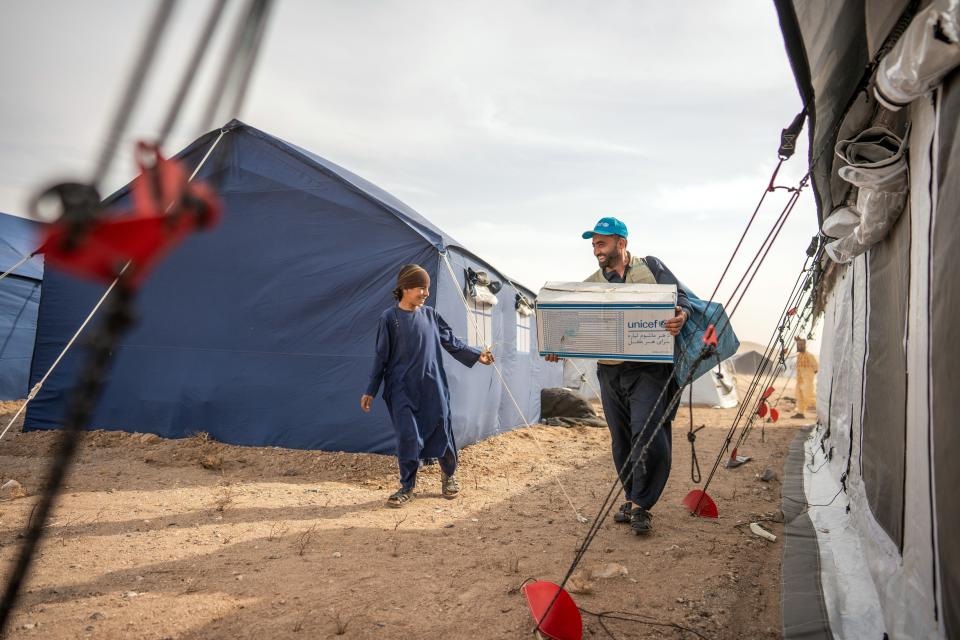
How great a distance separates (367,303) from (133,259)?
4741mm

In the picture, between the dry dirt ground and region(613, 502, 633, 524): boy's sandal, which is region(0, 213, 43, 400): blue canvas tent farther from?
region(613, 502, 633, 524): boy's sandal

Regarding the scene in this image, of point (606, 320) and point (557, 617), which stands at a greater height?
point (606, 320)

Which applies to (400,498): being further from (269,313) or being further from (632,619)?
(269,313)

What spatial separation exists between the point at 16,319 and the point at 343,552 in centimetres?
823

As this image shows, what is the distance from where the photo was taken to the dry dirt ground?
2.25m

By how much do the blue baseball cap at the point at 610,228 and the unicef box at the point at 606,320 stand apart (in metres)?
0.35

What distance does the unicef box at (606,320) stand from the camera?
10.3ft

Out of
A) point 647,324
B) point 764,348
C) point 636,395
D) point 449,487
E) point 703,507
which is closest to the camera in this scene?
point 647,324

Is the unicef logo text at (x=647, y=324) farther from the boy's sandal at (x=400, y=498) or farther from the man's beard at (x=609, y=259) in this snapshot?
the boy's sandal at (x=400, y=498)

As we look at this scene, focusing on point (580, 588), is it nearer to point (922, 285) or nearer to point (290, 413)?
point (922, 285)

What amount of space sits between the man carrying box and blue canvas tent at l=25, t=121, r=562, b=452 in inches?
83.7

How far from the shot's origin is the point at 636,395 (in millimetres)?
3395

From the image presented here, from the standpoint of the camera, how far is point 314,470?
5066 mm

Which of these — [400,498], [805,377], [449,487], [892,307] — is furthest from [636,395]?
[805,377]
